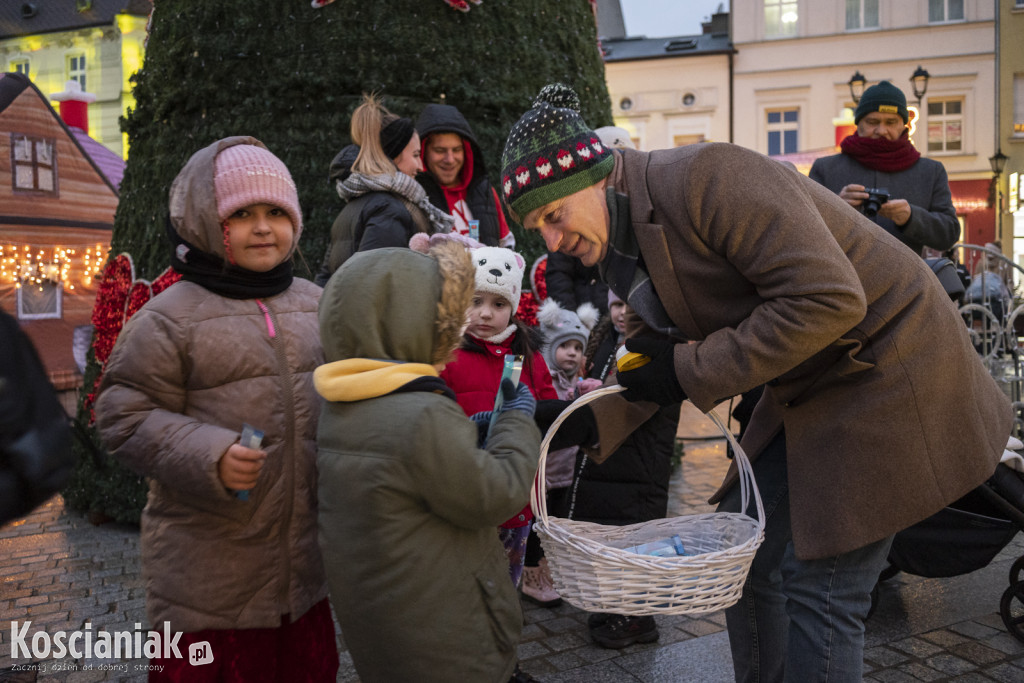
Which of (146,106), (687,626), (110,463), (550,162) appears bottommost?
(687,626)

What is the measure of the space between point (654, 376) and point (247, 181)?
1367 mm

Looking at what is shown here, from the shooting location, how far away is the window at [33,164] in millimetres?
7141

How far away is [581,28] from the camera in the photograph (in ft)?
19.7

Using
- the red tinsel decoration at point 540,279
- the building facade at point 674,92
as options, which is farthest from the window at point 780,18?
the red tinsel decoration at point 540,279

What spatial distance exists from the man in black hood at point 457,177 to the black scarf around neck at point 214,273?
183cm

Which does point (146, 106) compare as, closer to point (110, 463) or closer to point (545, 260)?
point (110, 463)

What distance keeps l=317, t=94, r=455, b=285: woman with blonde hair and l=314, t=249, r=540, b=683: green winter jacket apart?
5.45ft

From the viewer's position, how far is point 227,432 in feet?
7.73

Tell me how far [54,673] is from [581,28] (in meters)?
5.00

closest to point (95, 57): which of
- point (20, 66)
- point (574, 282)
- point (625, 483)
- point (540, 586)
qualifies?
point (20, 66)

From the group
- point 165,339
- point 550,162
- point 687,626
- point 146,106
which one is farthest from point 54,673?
point 146,106

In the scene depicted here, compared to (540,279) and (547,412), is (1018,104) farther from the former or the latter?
(547,412)

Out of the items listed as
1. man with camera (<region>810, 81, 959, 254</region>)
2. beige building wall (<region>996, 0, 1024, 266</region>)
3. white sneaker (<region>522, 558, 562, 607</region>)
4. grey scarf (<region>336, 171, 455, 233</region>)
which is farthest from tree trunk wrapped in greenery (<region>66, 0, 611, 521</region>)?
beige building wall (<region>996, 0, 1024, 266</region>)

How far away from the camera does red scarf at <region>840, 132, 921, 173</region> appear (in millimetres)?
4574
